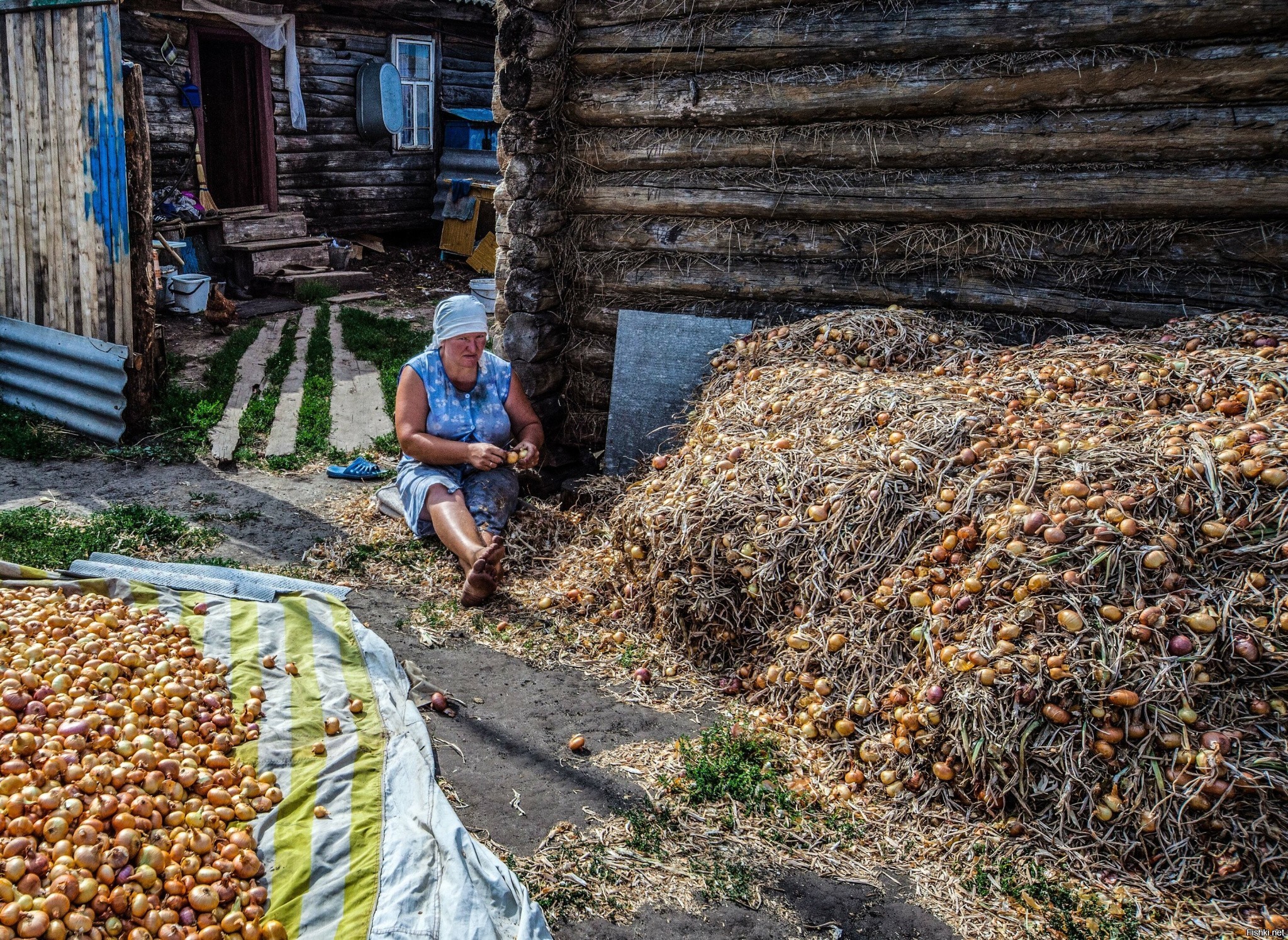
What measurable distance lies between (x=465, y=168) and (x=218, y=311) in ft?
19.6

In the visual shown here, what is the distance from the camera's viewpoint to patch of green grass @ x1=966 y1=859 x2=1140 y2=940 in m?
2.68

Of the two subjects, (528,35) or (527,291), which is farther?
(527,291)

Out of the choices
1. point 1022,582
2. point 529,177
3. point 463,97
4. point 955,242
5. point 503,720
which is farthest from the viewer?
point 463,97

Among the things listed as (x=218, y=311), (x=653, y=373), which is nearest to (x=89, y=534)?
(x=653, y=373)

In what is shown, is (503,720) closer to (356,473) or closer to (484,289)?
(356,473)

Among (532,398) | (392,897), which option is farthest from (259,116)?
(392,897)

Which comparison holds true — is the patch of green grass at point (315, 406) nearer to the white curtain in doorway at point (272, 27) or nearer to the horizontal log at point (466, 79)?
the white curtain in doorway at point (272, 27)

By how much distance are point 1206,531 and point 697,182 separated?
3702 millimetres

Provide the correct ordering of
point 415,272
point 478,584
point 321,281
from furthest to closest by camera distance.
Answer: point 415,272, point 321,281, point 478,584

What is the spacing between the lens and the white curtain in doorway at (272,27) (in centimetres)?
1138

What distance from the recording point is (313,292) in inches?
458

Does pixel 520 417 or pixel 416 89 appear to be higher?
pixel 416 89

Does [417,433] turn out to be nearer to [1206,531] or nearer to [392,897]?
[392,897]

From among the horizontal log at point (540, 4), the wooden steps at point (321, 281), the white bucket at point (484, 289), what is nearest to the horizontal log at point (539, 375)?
the horizontal log at point (540, 4)
